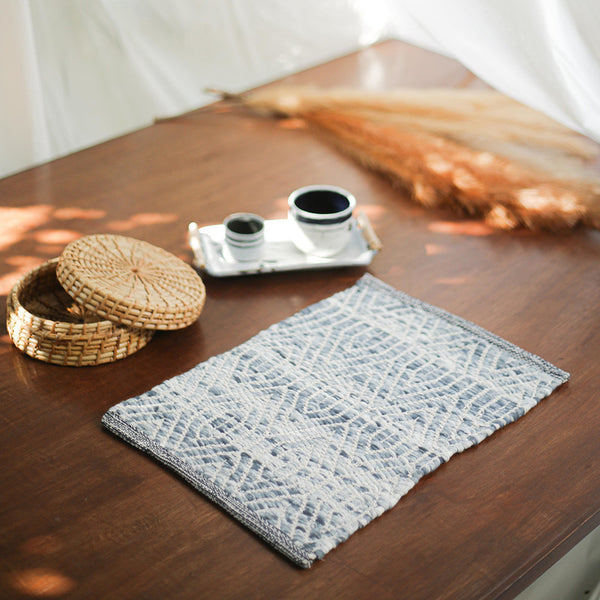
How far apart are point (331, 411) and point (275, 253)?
377 millimetres

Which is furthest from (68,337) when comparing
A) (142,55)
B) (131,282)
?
(142,55)

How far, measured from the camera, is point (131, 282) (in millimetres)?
1112

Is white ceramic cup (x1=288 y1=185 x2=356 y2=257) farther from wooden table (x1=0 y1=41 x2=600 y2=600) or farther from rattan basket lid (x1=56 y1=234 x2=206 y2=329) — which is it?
rattan basket lid (x1=56 y1=234 x2=206 y2=329)

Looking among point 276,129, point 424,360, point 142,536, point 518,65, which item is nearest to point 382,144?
point 276,129

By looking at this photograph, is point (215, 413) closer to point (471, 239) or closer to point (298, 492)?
point (298, 492)

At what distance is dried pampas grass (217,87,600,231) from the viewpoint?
1.43m

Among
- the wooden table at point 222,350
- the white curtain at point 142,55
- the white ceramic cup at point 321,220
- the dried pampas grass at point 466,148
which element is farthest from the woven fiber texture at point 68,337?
the white curtain at point 142,55

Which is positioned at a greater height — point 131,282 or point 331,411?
point 131,282

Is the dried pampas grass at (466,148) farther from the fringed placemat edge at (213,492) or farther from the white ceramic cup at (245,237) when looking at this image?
the fringed placemat edge at (213,492)

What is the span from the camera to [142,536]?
2.81 feet

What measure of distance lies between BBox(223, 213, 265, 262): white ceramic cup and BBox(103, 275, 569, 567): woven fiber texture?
14cm

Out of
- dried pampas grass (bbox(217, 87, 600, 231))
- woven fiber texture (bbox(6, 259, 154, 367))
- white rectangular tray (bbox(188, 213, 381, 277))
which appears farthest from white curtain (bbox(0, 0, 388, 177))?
woven fiber texture (bbox(6, 259, 154, 367))

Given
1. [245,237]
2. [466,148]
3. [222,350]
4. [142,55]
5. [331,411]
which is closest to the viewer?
[331,411]

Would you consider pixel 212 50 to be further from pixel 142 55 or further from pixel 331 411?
pixel 331 411
